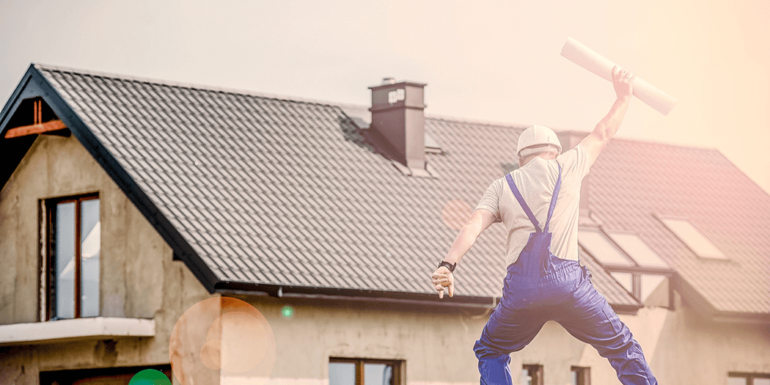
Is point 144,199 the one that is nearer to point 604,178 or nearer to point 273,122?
point 273,122

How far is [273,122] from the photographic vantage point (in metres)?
21.2

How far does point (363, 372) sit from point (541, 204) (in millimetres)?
11232

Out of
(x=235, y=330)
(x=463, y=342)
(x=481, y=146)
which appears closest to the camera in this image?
(x=235, y=330)

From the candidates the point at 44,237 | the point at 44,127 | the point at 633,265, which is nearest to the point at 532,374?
the point at 633,265

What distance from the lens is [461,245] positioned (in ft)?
23.4

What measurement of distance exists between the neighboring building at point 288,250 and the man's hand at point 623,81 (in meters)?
9.29

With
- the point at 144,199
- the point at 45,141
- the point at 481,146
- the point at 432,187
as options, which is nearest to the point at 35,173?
the point at 45,141

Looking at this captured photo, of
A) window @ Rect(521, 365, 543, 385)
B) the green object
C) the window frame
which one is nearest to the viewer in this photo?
the green object

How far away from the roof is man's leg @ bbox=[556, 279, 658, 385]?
937 cm

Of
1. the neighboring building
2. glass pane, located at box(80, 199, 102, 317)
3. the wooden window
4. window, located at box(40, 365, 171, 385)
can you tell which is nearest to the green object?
window, located at box(40, 365, 171, 385)

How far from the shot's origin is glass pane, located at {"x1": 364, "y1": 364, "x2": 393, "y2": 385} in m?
Answer: 18.5

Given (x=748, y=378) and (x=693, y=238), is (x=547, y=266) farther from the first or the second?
(x=693, y=238)

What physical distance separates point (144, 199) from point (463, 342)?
524 cm

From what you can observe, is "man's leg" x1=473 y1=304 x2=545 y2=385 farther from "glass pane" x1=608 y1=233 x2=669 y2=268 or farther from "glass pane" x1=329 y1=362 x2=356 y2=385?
"glass pane" x1=608 y1=233 x2=669 y2=268
